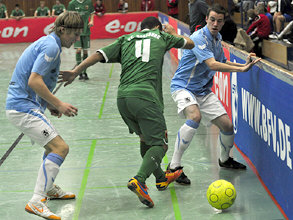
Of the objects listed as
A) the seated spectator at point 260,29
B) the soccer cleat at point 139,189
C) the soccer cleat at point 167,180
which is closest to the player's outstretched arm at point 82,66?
the soccer cleat at point 139,189

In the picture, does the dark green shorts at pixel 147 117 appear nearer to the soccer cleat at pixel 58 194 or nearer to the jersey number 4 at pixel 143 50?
the jersey number 4 at pixel 143 50

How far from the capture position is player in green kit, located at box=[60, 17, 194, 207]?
197 inches

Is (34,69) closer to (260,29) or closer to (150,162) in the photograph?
(150,162)

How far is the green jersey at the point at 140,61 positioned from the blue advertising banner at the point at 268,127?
123cm

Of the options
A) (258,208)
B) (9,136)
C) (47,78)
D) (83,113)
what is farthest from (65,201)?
(83,113)

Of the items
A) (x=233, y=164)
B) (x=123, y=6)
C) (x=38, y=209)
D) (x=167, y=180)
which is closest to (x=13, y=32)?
(x=123, y=6)

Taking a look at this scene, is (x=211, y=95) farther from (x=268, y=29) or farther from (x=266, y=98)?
(x=268, y=29)

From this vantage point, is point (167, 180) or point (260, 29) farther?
point (260, 29)

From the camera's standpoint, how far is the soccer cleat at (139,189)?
493 cm

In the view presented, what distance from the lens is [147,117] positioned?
16.4 ft

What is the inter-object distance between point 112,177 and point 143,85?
1666 millimetres

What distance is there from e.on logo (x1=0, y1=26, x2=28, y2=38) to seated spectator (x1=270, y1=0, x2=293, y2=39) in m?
12.4

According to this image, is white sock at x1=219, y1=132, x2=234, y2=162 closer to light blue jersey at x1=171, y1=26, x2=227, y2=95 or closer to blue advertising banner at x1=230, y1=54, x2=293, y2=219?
blue advertising banner at x1=230, y1=54, x2=293, y2=219

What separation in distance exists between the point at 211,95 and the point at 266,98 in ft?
2.89
